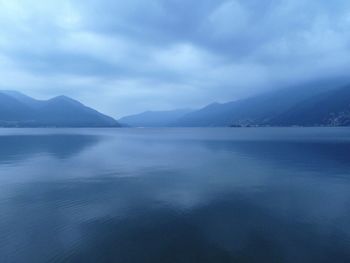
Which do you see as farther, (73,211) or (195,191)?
(195,191)

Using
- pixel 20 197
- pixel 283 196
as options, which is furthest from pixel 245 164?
pixel 20 197

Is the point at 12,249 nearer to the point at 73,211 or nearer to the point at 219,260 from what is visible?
the point at 73,211

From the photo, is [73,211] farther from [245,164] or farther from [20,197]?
[245,164]

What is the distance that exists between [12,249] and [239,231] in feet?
74.5

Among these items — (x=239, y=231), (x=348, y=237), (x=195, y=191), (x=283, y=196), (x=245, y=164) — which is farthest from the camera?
(x=245, y=164)

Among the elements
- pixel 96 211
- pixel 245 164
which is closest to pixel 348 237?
pixel 96 211

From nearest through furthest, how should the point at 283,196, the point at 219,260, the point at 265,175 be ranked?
1. the point at 219,260
2. the point at 283,196
3. the point at 265,175

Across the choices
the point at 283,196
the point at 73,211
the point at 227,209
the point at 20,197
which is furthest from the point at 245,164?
the point at 20,197

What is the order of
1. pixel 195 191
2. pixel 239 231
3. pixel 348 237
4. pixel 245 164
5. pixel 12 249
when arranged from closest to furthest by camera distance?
pixel 12 249
pixel 348 237
pixel 239 231
pixel 195 191
pixel 245 164

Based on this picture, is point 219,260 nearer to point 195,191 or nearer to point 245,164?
point 195,191

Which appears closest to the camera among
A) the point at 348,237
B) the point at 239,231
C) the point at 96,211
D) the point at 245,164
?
the point at 348,237

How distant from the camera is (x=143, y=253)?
2219cm

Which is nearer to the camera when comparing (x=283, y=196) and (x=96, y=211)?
(x=96, y=211)

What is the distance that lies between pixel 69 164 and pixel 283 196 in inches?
2327
